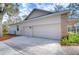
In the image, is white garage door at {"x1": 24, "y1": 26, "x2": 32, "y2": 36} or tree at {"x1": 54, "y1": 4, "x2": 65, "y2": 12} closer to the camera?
tree at {"x1": 54, "y1": 4, "x2": 65, "y2": 12}

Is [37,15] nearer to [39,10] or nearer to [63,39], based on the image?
[39,10]

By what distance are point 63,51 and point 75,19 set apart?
0.82 metres

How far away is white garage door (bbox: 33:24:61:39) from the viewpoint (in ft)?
15.2

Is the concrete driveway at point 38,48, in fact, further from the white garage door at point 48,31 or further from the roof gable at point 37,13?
the roof gable at point 37,13

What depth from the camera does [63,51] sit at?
4.55m

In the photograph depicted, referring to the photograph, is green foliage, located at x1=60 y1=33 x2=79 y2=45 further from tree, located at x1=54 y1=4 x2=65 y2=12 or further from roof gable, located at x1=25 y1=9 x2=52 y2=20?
roof gable, located at x1=25 y1=9 x2=52 y2=20

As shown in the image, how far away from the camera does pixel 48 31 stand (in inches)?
187

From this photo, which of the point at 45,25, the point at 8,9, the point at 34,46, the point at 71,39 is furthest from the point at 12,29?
the point at 71,39

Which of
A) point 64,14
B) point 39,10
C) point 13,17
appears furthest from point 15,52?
point 64,14

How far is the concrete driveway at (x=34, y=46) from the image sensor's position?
14.9 feet

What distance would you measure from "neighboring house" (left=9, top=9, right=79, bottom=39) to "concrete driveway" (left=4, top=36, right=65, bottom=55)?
159mm

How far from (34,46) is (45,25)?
60 centimetres

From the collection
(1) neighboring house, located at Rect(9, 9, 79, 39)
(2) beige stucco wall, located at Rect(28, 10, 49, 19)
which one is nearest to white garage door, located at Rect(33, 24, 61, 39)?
(1) neighboring house, located at Rect(9, 9, 79, 39)
